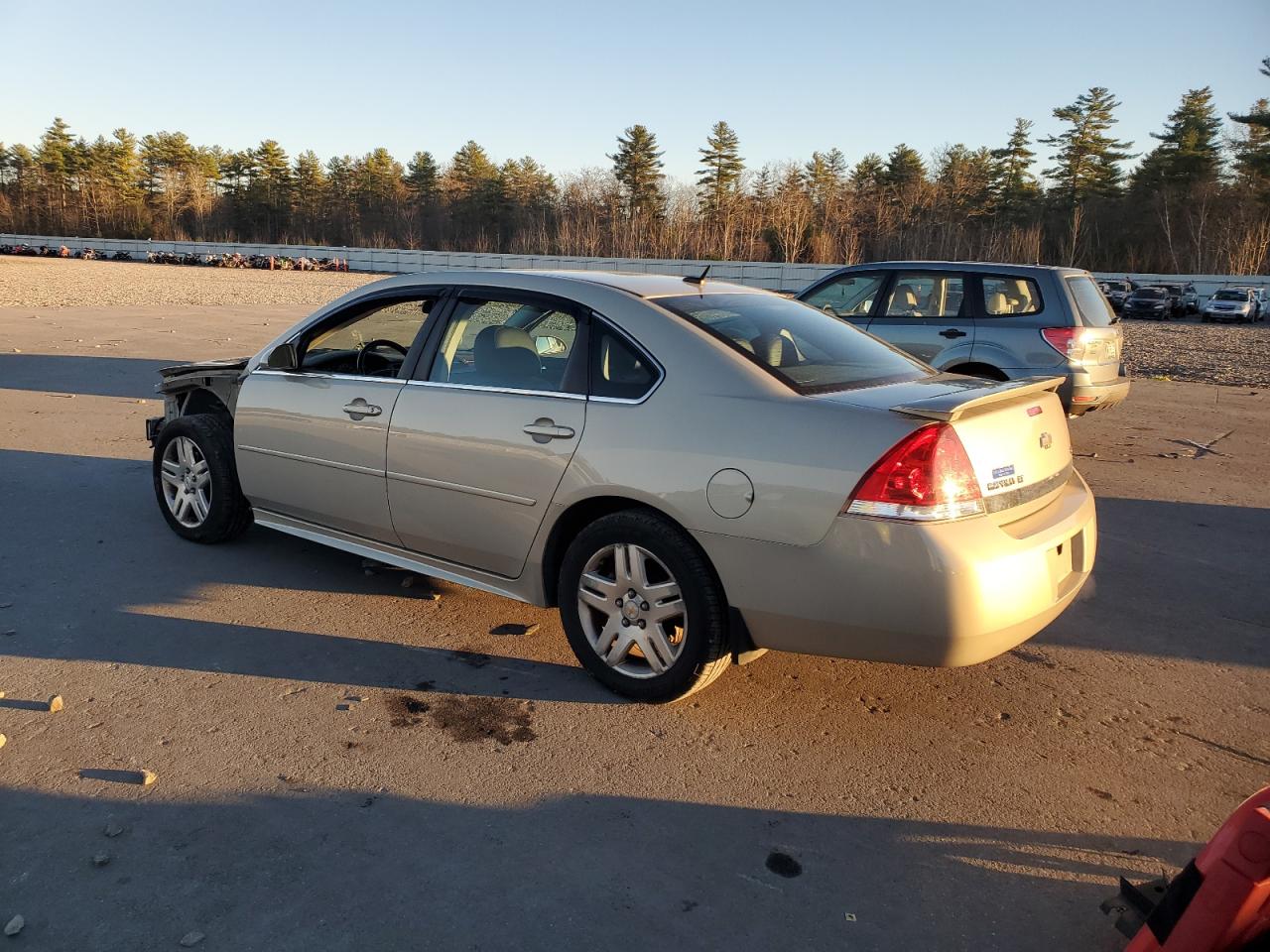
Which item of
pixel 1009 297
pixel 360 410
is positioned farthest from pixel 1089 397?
pixel 360 410

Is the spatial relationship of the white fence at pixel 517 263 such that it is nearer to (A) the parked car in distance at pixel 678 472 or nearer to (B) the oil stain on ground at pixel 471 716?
(A) the parked car in distance at pixel 678 472

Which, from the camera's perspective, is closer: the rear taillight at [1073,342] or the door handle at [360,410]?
the door handle at [360,410]

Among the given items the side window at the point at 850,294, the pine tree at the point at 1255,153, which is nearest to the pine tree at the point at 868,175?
the pine tree at the point at 1255,153

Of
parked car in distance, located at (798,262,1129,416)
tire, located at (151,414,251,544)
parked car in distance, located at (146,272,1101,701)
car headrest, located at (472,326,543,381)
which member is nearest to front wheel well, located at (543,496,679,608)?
parked car in distance, located at (146,272,1101,701)

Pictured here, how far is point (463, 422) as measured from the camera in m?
4.05

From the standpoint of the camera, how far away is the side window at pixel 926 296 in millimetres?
8719

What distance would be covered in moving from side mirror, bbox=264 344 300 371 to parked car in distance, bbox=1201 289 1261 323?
38.8m

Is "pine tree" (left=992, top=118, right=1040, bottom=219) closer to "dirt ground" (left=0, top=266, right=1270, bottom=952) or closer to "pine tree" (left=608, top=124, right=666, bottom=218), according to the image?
"pine tree" (left=608, top=124, right=666, bottom=218)

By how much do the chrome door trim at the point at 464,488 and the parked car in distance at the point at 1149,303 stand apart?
39.1 meters

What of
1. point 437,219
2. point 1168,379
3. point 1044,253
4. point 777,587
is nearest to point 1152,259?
point 1044,253

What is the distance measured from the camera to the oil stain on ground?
3436mm

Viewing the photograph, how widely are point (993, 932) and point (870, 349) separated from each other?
8.21 ft

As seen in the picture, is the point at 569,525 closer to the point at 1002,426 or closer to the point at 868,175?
the point at 1002,426

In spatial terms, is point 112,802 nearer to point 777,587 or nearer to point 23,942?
→ point 23,942
